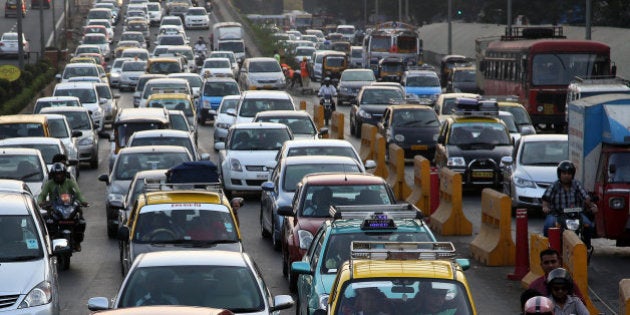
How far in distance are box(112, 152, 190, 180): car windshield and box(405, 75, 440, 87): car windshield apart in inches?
1231

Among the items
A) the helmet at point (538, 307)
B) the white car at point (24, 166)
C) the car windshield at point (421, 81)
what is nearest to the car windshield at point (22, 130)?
the white car at point (24, 166)

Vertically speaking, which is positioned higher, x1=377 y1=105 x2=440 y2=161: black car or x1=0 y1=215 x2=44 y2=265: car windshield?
x1=0 y1=215 x2=44 y2=265: car windshield

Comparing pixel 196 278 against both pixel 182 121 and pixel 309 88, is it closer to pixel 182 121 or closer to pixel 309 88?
pixel 182 121

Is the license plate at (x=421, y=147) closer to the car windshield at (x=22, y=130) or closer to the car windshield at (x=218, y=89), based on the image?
the car windshield at (x=22, y=130)

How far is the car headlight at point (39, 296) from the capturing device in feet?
45.2

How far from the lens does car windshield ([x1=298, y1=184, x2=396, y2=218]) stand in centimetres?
1903

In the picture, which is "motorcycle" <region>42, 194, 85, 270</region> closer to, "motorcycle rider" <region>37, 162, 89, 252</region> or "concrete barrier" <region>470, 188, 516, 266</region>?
"motorcycle rider" <region>37, 162, 89, 252</region>

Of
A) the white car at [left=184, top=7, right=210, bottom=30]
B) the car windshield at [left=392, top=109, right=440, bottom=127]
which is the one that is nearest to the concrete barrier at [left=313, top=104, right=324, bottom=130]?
the car windshield at [left=392, top=109, right=440, bottom=127]

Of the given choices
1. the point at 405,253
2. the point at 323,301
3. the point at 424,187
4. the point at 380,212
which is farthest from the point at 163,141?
the point at 405,253

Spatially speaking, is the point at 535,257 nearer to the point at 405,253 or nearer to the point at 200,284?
the point at 405,253

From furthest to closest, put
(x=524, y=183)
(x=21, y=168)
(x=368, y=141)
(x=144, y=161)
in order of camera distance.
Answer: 1. (x=368, y=141)
2. (x=524, y=183)
3. (x=144, y=161)
4. (x=21, y=168)

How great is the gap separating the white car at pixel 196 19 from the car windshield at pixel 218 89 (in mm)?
56140

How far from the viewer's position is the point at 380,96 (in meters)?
44.2

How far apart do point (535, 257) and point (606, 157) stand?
3673mm
